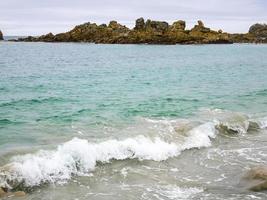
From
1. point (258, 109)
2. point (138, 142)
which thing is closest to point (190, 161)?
point (138, 142)

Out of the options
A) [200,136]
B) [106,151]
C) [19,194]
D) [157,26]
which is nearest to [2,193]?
[19,194]

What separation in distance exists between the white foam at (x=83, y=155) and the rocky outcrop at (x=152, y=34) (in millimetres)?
104390

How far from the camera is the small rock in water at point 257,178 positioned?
10031mm

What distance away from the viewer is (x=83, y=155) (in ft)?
39.7

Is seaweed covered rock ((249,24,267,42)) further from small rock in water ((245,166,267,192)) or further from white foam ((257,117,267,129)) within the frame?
small rock in water ((245,166,267,192))

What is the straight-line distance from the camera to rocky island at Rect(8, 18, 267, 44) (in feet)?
387

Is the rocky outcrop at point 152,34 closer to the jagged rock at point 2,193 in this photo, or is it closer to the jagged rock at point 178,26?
the jagged rock at point 178,26

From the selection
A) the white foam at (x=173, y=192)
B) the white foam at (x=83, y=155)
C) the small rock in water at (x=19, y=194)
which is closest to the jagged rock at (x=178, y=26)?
the white foam at (x=83, y=155)

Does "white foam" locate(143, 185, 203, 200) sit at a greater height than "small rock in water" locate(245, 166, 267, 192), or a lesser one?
lesser

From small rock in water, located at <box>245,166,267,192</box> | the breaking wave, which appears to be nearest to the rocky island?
the breaking wave

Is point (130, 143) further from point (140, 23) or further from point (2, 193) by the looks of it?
point (140, 23)

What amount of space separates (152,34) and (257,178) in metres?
110

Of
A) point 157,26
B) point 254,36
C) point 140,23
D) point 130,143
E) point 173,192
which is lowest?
point 173,192

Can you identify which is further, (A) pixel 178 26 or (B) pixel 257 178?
(A) pixel 178 26
